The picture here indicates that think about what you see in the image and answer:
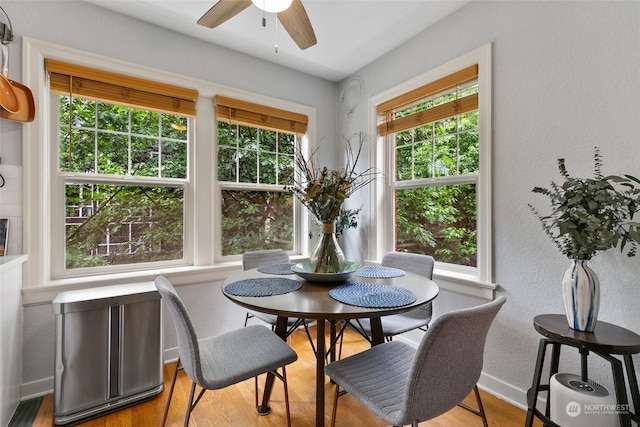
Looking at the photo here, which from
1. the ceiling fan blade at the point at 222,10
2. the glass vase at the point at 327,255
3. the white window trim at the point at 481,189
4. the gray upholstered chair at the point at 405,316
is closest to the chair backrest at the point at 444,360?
the gray upholstered chair at the point at 405,316

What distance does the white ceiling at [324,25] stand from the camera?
2146 millimetres

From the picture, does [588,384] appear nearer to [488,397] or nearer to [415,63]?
[488,397]

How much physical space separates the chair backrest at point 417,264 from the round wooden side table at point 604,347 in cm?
70

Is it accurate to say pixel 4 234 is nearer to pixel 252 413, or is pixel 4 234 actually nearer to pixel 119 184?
pixel 119 184

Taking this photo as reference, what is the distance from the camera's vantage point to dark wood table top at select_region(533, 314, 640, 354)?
3.97 ft

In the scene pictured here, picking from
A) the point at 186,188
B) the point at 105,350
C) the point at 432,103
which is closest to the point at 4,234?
the point at 105,350

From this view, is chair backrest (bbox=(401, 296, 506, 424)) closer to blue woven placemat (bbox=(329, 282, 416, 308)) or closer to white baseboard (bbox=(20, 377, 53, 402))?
blue woven placemat (bbox=(329, 282, 416, 308))

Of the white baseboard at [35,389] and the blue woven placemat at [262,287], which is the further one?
the white baseboard at [35,389]

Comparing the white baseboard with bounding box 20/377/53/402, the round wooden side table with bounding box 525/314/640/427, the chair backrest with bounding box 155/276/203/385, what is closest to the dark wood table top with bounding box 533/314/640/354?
the round wooden side table with bounding box 525/314/640/427

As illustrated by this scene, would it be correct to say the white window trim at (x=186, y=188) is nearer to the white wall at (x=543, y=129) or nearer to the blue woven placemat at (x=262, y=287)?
the blue woven placemat at (x=262, y=287)

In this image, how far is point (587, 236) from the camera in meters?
1.30

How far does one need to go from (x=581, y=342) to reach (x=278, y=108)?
110 inches

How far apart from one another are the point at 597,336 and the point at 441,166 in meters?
1.48

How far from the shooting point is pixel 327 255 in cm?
170
